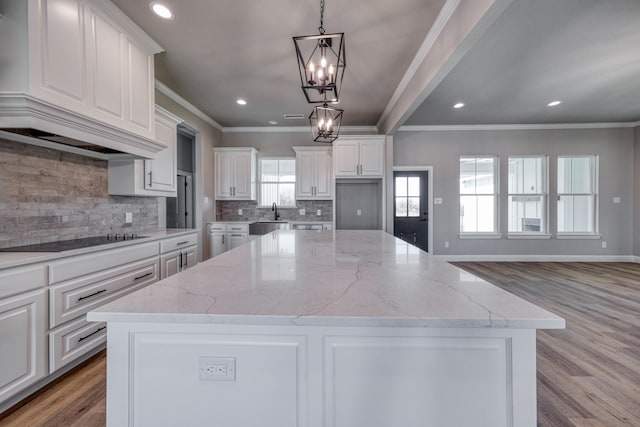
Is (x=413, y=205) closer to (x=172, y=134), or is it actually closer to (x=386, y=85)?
(x=386, y=85)

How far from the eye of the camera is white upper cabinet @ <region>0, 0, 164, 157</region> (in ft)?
5.64

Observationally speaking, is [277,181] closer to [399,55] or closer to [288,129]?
[288,129]

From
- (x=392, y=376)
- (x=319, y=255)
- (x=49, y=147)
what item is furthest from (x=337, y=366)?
(x=49, y=147)

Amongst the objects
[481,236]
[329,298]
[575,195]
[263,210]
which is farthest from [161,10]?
[575,195]

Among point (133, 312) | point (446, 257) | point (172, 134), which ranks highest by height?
point (172, 134)

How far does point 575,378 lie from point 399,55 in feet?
10.7

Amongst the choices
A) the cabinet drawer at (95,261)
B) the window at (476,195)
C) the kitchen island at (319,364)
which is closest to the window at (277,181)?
the cabinet drawer at (95,261)

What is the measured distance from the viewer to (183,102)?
4.43m

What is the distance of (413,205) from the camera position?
595 cm

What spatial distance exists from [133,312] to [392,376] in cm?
77

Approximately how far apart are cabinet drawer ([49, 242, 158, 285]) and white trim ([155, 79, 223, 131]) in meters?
2.42

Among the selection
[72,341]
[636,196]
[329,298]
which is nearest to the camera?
[329,298]

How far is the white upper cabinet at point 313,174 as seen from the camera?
555 centimetres

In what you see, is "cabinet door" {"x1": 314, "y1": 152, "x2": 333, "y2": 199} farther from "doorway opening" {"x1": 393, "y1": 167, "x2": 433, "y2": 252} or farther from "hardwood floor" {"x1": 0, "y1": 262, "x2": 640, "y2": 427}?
"hardwood floor" {"x1": 0, "y1": 262, "x2": 640, "y2": 427}
